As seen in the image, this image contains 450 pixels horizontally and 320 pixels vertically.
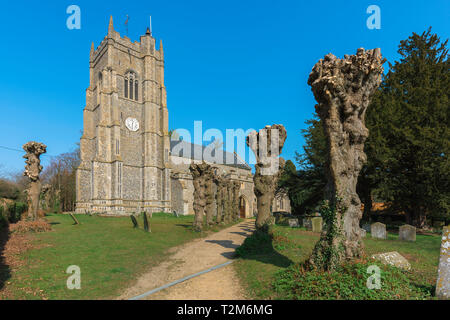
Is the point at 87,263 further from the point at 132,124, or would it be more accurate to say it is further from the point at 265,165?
the point at 132,124

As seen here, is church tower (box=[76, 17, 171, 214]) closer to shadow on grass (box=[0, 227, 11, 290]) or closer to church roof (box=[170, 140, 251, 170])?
church roof (box=[170, 140, 251, 170])

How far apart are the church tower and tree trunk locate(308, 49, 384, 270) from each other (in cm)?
3079

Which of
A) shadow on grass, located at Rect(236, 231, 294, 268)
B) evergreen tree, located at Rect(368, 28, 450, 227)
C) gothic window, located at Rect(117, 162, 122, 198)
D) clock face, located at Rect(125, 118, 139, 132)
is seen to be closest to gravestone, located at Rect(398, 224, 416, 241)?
evergreen tree, located at Rect(368, 28, 450, 227)

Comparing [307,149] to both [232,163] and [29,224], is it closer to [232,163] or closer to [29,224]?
[29,224]

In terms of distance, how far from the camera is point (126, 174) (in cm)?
3444

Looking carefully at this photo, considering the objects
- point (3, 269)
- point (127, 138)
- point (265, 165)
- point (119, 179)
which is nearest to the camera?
point (3, 269)

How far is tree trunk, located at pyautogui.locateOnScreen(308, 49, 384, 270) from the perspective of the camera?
5520 mm

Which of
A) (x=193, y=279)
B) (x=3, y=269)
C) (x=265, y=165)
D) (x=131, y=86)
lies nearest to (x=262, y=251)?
(x=193, y=279)

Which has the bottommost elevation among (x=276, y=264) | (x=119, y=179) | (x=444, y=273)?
(x=276, y=264)

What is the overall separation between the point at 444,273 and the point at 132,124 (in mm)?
37875

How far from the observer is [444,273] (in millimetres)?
4684
